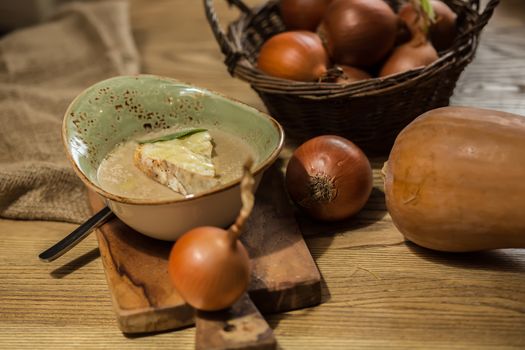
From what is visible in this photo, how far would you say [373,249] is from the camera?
1094 mm

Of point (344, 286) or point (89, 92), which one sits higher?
point (89, 92)

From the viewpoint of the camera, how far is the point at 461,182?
3.16ft

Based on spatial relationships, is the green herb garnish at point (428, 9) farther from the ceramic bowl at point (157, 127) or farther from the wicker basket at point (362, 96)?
the ceramic bowl at point (157, 127)

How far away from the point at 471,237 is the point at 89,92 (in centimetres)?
68

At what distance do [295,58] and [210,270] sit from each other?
22.0 inches

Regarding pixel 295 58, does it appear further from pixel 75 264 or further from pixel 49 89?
pixel 49 89

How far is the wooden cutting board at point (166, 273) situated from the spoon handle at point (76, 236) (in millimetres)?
15

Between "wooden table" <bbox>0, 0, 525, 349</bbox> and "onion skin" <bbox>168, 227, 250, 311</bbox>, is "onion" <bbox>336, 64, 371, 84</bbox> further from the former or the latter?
"onion skin" <bbox>168, 227, 250, 311</bbox>

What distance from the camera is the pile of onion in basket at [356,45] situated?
128 cm

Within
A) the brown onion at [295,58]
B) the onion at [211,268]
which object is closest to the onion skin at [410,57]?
the brown onion at [295,58]

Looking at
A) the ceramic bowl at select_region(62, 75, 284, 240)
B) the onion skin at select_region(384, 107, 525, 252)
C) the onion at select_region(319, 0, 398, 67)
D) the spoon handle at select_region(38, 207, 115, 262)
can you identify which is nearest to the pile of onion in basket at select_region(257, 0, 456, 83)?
the onion at select_region(319, 0, 398, 67)

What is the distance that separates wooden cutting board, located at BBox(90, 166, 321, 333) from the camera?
932 millimetres

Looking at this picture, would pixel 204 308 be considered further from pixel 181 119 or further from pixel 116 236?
pixel 181 119

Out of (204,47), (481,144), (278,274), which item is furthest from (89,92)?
(204,47)
